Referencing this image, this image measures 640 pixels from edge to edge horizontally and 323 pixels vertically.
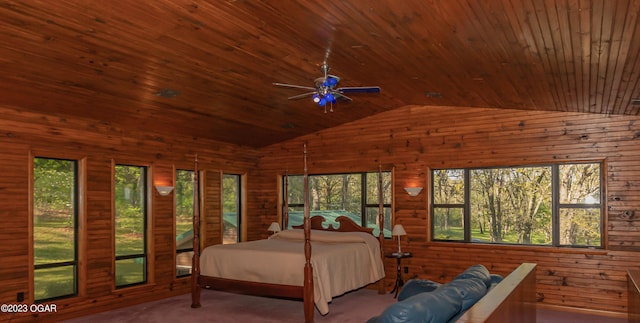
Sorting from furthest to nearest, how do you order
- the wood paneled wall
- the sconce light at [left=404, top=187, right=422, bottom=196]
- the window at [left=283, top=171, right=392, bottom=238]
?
the window at [left=283, top=171, right=392, bottom=238] < the sconce light at [left=404, top=187, right=422, bottom=196] < the wood paneled wall

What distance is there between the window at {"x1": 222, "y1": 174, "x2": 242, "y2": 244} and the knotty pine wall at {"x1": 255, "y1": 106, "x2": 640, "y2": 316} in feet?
1.25

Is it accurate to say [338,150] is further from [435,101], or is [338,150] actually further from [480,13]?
[480,13]

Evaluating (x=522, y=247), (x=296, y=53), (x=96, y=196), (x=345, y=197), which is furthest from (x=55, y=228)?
(x=522, y=247)

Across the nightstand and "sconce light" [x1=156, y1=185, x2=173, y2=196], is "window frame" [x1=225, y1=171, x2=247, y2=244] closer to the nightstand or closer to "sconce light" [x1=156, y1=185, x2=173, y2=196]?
"sconce light" [x1=156, y1=185, x2=173, y2=196]

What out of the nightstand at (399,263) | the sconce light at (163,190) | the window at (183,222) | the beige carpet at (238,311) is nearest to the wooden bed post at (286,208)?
the window at (183,222)

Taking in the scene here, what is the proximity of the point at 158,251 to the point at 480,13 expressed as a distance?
572 centimetres

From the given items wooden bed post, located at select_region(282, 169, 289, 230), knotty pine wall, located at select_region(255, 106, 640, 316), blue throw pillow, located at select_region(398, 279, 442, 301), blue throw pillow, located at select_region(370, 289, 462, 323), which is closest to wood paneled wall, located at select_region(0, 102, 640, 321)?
knotty pine wall, located at select_region(255, 106, 640, 316)

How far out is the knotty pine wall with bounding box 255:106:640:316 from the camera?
600 centimetres

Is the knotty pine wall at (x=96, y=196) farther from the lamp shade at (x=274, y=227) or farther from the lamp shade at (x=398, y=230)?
→ the lamp shade at (x=398, y=230)

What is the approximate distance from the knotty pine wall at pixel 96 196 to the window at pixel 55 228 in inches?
5.4

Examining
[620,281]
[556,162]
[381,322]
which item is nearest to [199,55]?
[381,322]

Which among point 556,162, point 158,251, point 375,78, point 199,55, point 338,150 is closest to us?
point 199,55

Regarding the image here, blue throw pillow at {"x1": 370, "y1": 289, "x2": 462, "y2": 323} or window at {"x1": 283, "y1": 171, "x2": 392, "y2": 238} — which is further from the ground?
window at {"x1": 283, "y1": 171, "x2": 392, "y2": 238}

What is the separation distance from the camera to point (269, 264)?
5.88m
